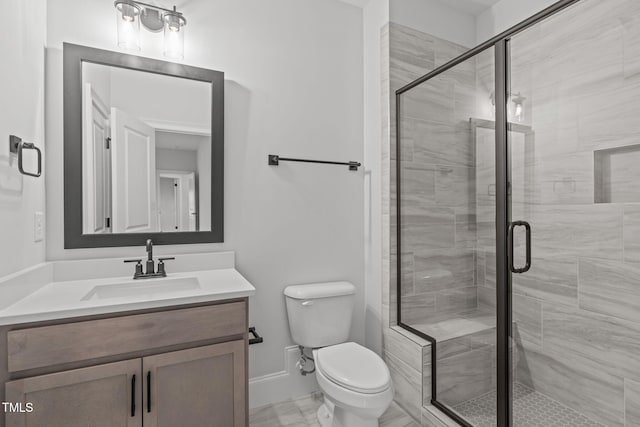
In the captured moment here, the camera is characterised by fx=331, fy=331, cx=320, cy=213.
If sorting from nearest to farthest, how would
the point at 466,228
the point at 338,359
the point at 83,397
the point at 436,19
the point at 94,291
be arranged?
the point at 83,397 < the point at 94,291 < the point at 338,359 < the point at 466,228 < the point at 436,19

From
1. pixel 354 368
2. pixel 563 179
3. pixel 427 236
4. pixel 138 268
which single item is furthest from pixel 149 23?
pixel 563 179

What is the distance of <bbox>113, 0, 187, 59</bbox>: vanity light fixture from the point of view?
1.67 m

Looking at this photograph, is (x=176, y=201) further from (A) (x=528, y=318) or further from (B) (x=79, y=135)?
(A) (x=528, y=318)

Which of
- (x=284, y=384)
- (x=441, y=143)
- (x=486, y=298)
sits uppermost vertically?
(x=441, y=143)

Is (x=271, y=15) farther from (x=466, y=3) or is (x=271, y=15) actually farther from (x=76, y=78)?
(x=466, y=3)

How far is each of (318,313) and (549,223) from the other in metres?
1.27

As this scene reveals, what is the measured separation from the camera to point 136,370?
1.24 m

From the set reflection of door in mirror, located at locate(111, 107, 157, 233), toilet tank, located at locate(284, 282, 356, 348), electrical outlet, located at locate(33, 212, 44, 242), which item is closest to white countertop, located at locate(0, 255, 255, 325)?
electrical outlet, located at locate(33, 212, 44, 242)

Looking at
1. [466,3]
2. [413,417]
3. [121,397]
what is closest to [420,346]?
[413,417]

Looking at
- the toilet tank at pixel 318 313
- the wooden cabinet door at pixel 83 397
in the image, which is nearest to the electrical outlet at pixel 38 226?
the wooden cabinet door at pixel 83 397

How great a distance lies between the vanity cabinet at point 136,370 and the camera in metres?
1.11

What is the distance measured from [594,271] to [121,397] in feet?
6.86

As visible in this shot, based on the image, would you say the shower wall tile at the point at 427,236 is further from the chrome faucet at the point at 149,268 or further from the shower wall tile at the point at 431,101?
the chrome faucet at the point at 149,268

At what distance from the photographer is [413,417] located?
1899 millimetres
